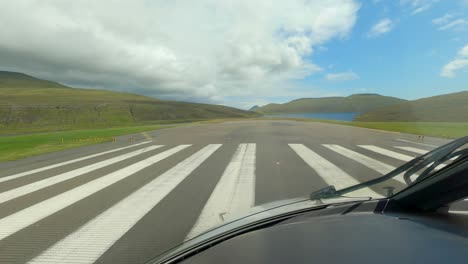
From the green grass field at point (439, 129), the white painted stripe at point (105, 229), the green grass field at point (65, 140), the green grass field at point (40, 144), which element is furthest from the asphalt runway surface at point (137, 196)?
the green grass field at point (439, 129)

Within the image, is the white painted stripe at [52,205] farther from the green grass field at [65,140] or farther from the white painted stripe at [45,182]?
the green grass field at [65,140]

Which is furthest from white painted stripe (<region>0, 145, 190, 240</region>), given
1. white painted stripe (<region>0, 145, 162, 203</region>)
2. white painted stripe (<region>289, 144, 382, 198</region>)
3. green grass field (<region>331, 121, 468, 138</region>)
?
green grass field (<region>331, 121, 468, 138</region>)

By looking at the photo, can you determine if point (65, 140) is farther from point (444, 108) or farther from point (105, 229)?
point (444, 108)

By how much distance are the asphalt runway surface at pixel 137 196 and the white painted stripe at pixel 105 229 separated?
11 millimetres

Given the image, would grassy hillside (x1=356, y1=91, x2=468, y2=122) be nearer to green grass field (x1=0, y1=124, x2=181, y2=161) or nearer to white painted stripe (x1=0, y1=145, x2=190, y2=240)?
white painted stripe (x1=0, y1=145, x2=190, y2=240)

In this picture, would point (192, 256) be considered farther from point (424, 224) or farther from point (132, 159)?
point (132, 159)

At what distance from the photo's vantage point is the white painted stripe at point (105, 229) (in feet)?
8.35

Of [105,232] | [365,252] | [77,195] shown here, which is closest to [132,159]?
[77,195]

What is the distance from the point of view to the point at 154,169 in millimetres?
6570

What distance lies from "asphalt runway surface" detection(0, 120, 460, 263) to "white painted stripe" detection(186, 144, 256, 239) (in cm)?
2

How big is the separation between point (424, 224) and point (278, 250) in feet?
2.38

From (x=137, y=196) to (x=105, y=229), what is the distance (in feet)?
4.12

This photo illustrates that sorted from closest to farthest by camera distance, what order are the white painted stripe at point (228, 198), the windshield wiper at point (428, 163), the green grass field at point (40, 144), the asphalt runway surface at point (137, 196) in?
the windshield wiper at point (428, 163) < the asphalt runway surface at point (137, 196) < the white painted stripe at point (228, 198) < the green grass field at point (40, 144)

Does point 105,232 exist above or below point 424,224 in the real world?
Result: below
